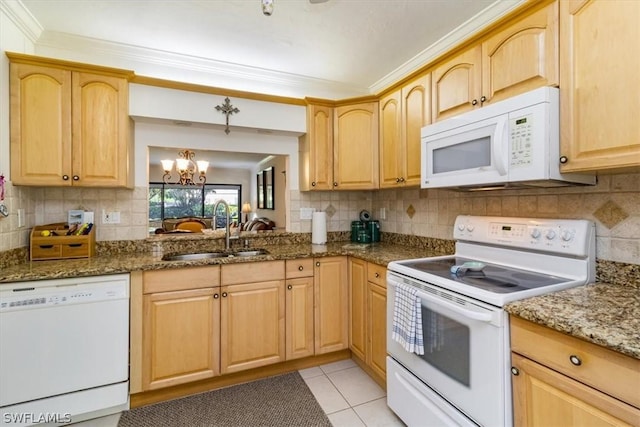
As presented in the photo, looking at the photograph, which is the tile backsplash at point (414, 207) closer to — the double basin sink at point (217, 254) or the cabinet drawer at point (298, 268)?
the double basin sink at point (217, 254)

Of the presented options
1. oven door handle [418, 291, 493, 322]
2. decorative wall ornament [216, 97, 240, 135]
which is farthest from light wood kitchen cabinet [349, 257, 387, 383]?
decorative wall ornament [216, 97, 240, 135]

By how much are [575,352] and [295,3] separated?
215 cm

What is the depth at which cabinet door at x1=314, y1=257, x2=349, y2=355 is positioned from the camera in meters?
2.37

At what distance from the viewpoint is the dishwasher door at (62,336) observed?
5.39 feet

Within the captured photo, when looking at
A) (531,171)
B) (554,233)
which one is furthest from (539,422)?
(531,171)

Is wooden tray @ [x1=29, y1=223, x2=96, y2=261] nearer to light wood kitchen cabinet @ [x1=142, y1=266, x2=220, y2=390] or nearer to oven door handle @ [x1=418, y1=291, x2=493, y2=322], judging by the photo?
light wood kitchen cabinet @ [x1=142, y1=266, x2=220, y2=390]

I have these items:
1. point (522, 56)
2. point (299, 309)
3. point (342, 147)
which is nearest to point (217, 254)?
point (299, 309)

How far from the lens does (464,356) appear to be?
1.33 meters

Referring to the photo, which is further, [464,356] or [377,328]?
[377,328]

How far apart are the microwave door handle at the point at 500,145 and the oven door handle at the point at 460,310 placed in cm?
67

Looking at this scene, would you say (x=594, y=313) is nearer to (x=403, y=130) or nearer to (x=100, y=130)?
(x=403, y=130)

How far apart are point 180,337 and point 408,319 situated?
1.45 meters

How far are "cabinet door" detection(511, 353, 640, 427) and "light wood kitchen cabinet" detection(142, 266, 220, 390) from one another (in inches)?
67.8

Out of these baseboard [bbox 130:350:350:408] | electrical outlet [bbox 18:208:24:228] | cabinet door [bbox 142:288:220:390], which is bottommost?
→ baseboard [bbox 130:350:350:408]
